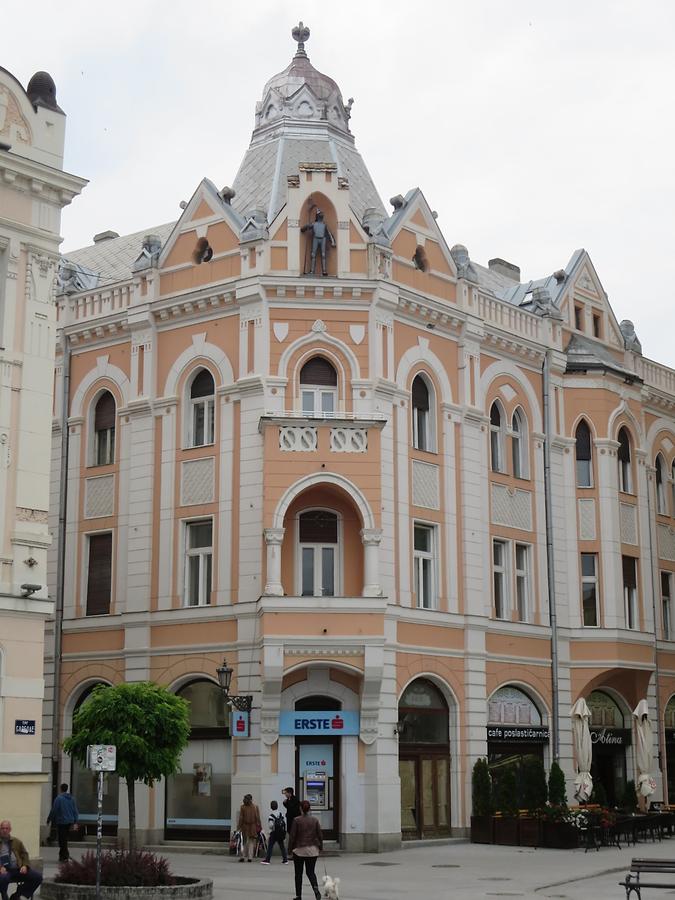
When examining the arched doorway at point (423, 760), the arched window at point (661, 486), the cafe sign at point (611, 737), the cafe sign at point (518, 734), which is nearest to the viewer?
the arched doorway at point (423, 760)

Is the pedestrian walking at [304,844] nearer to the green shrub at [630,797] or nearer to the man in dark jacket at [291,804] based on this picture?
the man in dark jacket at [291,804]

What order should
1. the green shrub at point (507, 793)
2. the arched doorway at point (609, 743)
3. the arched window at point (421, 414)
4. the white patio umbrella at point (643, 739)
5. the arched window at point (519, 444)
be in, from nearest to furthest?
the green shrub at point (507, 793), the arched window at point (421, 414), the white patio umbrella at point (643, 739), the arched window at point (519, 444), the arched doorway at point (609, 743)

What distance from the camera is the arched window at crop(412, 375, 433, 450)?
35.7 meters

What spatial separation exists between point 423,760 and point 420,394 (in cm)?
956

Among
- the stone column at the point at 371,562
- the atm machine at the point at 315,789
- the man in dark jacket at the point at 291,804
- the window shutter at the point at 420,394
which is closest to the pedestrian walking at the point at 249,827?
the man in dark jacket at the point at 291,804

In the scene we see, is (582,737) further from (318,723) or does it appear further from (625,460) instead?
(625,460)

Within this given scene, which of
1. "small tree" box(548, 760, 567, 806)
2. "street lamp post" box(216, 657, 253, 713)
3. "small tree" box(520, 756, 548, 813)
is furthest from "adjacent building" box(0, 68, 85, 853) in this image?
"small tree" box(548, 760, 567, 806)

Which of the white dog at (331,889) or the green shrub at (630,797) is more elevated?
the green shrub at (630,797)

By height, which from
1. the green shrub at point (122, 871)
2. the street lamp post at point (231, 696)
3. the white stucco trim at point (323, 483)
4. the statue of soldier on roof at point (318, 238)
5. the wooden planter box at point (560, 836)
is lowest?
the wooden planter box at point (560, 836)

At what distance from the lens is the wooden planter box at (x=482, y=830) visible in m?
33.8

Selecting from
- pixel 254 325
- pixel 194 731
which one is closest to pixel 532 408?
pixel 254 325

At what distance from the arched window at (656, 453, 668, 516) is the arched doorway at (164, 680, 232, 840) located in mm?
18585

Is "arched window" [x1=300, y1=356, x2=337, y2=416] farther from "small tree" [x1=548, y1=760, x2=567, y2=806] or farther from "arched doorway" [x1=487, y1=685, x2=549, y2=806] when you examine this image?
"small tree" [x1=548, y1=760, x2=567, y2=806]

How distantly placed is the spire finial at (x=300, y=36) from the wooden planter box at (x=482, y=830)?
2246 cm
